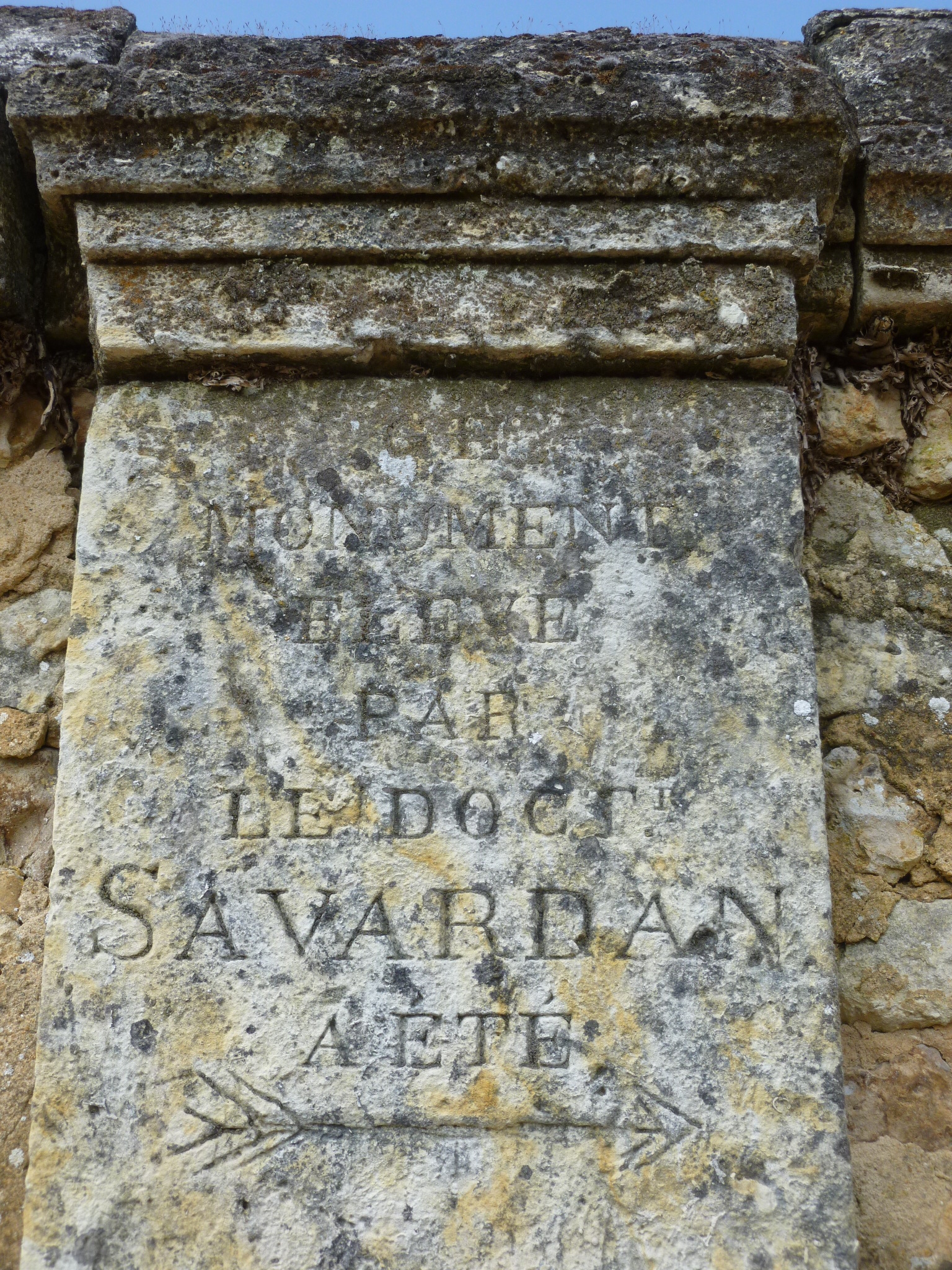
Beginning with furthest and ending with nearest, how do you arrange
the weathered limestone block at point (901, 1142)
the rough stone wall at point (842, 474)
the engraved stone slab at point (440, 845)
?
the rough stone wall at point (842, 474), the weathered limestone block at point (901, 1142), the engraved stone slab at point (440, 845)

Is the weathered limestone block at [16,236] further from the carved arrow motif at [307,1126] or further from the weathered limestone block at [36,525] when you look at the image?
the carved arrow motif at [307,1126]

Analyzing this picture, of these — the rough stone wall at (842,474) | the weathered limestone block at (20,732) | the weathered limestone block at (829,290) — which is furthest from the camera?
the weathered limestone block at (829,290)

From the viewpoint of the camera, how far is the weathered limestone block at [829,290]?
2162 mm

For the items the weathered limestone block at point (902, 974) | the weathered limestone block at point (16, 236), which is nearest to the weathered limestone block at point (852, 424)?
the weathered limestone block at point (902, 974)

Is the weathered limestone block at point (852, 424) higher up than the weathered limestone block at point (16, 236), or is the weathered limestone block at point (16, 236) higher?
the weathered limestone block at point (16, 236)

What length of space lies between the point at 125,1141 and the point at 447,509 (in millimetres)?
1205

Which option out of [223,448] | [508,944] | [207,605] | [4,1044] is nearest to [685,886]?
[508,944]

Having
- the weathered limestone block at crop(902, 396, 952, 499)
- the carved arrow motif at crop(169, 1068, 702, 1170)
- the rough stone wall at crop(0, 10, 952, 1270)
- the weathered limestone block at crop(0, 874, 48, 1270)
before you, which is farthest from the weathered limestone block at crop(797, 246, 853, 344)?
the weathered limestone block at crop(0, 874, 48, 1270)

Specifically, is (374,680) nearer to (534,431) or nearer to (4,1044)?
(534,431)

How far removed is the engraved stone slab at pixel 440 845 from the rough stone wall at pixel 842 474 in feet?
0.77

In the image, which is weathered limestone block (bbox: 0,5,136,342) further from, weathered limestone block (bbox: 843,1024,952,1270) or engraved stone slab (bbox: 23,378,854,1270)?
weathered limestone block (bbox: 843,1024,952,1270)

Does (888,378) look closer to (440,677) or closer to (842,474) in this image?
(842,474)

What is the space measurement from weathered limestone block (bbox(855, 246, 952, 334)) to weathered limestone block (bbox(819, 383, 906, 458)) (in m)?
0.19

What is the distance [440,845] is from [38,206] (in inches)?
63.4
